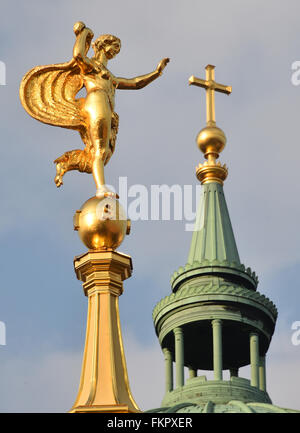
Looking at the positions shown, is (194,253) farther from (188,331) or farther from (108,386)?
(108,386)

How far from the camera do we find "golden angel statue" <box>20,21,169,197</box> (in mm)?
23609

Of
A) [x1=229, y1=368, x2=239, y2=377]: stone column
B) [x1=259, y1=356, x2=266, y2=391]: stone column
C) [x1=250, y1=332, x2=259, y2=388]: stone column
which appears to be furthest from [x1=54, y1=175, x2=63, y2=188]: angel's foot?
[x1=229, y1=368, x2=239, y2=377]: stone column

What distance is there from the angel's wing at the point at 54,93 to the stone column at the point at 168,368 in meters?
40.3

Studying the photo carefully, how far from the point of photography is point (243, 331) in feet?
212

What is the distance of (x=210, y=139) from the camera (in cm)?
6581

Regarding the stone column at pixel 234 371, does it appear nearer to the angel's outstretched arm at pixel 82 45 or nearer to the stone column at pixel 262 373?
the stone column at pixel 262 373

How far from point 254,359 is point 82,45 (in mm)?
40110

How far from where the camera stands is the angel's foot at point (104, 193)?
74.7 feet

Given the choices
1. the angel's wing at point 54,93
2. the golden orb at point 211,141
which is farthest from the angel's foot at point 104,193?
the golden orb at point 211,141

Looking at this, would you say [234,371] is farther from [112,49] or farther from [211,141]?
[112,49]

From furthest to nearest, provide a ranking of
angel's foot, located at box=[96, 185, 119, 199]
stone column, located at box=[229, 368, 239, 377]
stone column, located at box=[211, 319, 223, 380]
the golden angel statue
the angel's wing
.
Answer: stone column, located at box=[229, 368, 239, 377]
stone column, located at box=[211, 319, 223, 380]
the angel's wing
the golden angel statue
angel's foot, located at box=[96, 185, 119, 199]

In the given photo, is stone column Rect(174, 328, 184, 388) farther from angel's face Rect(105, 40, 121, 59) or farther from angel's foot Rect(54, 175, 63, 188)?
angel's foot Rect(54, 175, 63, 188)

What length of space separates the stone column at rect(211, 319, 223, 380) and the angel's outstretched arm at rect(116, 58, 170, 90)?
1479 inches

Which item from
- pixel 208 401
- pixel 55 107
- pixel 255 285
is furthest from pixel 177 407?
pixel 55 107
